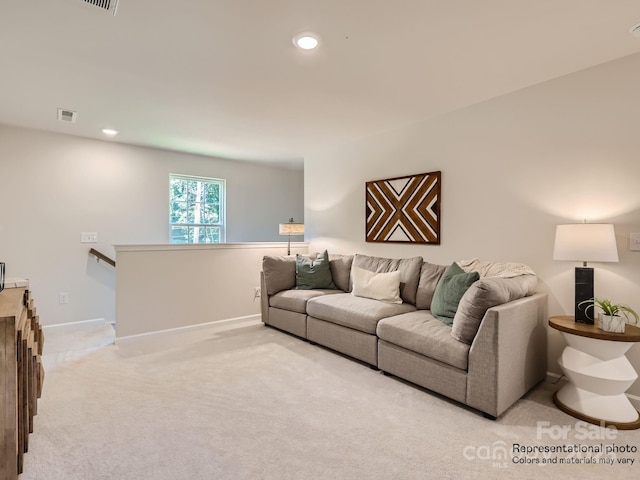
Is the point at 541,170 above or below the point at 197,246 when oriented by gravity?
above

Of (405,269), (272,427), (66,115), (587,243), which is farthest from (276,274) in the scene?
(587,243)

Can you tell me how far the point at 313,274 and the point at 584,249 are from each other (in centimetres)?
263

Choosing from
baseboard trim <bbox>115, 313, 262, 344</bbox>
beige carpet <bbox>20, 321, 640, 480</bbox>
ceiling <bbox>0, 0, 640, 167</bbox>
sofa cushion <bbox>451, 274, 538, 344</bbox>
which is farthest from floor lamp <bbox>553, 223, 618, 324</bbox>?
baseboard trim <bbox>115, 313, 262, 344</bbox>

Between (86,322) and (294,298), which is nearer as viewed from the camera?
(294,298)

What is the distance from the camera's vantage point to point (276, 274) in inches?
160

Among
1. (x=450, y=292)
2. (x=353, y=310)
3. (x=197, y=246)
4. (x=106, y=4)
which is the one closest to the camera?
(x=106, y=4)

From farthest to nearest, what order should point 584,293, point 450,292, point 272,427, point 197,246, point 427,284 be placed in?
point 197,246 → point 427,284 → point 450,292 → point 584,293 → point 272,427

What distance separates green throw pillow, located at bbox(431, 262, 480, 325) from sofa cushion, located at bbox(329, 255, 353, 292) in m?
1.38

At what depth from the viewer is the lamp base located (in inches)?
89.0

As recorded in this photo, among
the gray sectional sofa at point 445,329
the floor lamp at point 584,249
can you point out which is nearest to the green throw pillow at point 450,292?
the gray sectional sofa at point 445,329

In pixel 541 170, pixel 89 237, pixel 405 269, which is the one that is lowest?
pixel 405 269

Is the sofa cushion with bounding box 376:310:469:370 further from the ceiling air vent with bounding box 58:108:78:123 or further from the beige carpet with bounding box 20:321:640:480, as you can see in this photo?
the ceiling air vent with bounding box 58:108:78:123

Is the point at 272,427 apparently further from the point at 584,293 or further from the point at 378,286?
the point at 584,293

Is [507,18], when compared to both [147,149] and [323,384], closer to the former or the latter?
[323,384]
